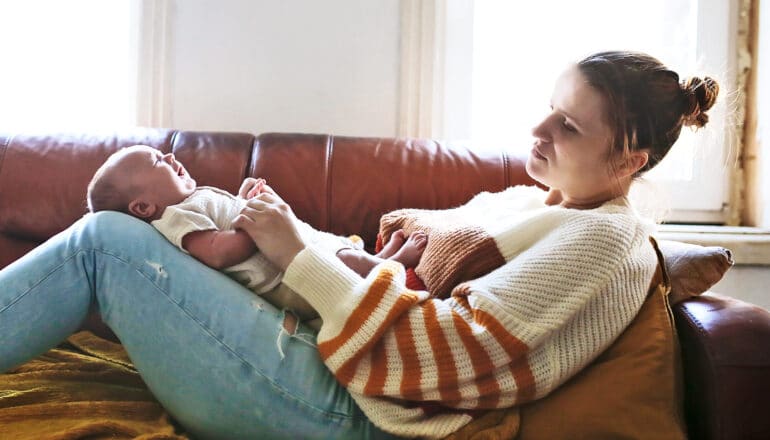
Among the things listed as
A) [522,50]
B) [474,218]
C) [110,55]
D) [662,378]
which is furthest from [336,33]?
[662,378]

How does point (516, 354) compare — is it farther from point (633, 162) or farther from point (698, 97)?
point (698, 97)

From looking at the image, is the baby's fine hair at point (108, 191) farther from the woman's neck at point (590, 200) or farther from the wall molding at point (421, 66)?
the wall molding at point (421, 66)

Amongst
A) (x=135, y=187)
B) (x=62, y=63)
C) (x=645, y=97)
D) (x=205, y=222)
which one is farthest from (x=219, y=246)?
(x=62, y=63)

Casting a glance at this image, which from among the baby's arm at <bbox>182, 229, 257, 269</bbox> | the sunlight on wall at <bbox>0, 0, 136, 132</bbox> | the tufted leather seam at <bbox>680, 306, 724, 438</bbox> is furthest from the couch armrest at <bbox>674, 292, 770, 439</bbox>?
the sunlight on wall at <bbox>0, 0, 136, 132</bbox>

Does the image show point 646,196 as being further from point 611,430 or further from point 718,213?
point 718,213

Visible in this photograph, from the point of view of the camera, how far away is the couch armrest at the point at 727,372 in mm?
861

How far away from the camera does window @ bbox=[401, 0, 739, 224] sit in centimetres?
218

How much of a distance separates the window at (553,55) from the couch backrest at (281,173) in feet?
1.52

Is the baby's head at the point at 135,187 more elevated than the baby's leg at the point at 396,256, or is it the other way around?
the baby's head at the point at 135,187

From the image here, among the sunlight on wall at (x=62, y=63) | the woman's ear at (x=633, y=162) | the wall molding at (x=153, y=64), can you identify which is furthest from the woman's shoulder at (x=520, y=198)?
the sunlight on wall at (x=62, y=63)

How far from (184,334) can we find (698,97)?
0.93m

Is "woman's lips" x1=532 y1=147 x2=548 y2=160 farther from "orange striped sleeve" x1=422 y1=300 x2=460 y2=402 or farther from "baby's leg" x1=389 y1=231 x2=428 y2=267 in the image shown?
"orange striped sleeve" x1=422 y1=300 x2=460 y2=402

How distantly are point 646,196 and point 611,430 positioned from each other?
1.76 feet

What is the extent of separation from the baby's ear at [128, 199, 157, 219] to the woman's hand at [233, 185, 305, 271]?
22cm
